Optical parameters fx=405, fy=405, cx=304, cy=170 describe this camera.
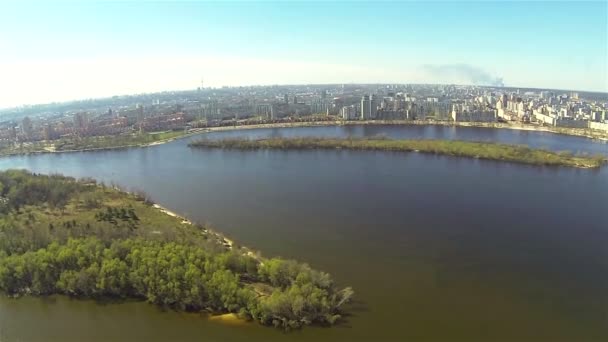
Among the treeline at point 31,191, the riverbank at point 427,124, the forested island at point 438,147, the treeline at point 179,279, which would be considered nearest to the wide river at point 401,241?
the treeline at point 179,279

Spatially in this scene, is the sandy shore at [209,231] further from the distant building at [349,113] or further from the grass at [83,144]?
the distant building at [349,113]

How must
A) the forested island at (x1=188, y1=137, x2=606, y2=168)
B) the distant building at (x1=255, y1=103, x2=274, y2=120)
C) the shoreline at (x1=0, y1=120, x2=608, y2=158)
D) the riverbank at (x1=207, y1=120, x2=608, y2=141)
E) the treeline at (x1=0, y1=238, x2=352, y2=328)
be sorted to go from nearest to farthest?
1. the treeline at (x1=0, y1=238, x2=352, y2=328)
2. the forested island at (x1=188, y1=137, x2=606, y2=168)
3. the shoreline at (x1=0, y1=120, x2=608, y2=158)
4. the riverbank at (x1=207, y1=120, x2=608, y2=141)
5. the distant building at (x1=255, y1=103, x2=274, y2=120)

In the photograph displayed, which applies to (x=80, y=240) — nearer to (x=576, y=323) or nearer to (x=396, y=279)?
(x=396, y=279)

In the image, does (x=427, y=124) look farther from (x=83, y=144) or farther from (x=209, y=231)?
(x=209, y=231)

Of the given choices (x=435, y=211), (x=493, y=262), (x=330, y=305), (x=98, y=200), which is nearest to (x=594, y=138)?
(x=435, y=211)

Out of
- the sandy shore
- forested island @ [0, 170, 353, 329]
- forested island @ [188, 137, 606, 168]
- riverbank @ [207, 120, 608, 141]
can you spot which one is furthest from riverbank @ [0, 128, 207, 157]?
forested island @ [0, 170, 353, 329]

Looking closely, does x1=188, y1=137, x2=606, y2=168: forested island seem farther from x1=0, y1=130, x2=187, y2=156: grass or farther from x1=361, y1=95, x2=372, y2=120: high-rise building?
x1=361, y1=95, x2=372, y2=120: high-rise building
